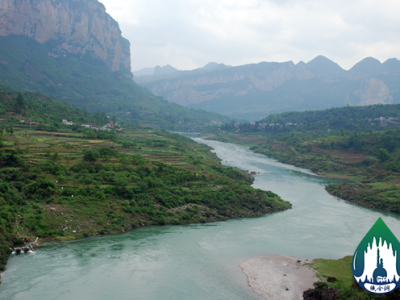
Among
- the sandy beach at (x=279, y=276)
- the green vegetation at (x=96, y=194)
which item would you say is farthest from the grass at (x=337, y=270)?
the green vegetation at (x=96, y=194)

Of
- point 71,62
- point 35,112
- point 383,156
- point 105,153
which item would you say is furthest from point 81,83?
point 383,156

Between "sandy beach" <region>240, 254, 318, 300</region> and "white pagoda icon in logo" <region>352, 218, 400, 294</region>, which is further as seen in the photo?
"sandy beach" <region>240, 254, 318, 300</region>

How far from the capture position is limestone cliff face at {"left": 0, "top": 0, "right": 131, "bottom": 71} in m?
139

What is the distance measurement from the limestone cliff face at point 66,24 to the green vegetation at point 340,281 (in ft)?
493

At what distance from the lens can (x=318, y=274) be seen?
2167 cm

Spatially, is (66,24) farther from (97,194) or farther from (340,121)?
(97,194)

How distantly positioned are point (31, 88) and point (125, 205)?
352ft

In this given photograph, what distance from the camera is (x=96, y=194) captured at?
31.0 meters

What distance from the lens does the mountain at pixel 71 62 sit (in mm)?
132125

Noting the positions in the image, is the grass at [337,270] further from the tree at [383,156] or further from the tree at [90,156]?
the tree at [383,156]

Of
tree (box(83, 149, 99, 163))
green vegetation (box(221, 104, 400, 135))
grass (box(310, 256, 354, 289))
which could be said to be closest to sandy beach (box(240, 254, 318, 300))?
grass (box(310, 256, 354, 289))

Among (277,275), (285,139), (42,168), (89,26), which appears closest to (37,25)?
(89,26)

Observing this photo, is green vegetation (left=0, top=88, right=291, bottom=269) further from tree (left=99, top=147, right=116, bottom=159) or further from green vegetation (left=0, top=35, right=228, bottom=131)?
green vegetation (left=0, top=35, right=228, bottom=131)

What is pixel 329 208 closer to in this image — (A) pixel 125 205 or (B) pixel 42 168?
(A) pixel 125 205
